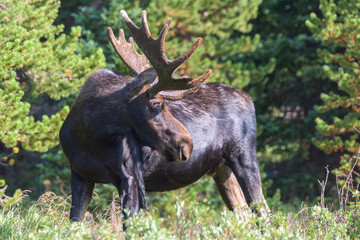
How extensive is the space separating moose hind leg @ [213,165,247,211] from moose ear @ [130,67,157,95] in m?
1.75

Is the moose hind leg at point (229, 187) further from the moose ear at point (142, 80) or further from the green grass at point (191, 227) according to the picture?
the moose ear at point (142, 80)

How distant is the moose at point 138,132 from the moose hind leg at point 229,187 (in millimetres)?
496

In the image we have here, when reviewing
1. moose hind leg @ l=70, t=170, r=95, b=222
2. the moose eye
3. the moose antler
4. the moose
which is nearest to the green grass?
moose hind leg @ l=70, t=170, r=95, b=222

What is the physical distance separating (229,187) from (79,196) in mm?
1853

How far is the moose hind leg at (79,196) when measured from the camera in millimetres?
5734

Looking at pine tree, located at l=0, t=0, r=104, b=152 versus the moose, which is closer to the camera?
the moose

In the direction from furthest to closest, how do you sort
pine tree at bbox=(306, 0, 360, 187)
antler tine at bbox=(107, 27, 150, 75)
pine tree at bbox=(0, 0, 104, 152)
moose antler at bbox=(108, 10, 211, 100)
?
pine tree at bbox=(306, 0, 360, 187), pine tree at bbox=(0, 0, 104, 152), antler tine at bbox=(107, 27, 150, 75), moose antler at bbox=(108, 10, 211, 100)

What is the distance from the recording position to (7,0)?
830 centimetres

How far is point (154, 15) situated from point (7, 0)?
3817 mm

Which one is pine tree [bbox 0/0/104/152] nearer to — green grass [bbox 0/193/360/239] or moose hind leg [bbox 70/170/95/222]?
green grass [bbox 0/193/360/239]

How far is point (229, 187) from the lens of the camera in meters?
6.87

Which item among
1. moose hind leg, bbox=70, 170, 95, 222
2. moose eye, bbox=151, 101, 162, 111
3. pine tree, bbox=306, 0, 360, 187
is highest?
moose eye, bbox=151, 101, 162, 111

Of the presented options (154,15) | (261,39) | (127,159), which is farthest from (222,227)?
(261,39)

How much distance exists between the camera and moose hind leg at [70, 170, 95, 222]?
5.73m
